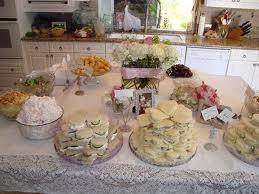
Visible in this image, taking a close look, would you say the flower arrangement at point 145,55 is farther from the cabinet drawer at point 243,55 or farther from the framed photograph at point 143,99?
the cabinet drawer at point 243,55

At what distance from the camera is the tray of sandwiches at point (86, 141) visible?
42.5 inches

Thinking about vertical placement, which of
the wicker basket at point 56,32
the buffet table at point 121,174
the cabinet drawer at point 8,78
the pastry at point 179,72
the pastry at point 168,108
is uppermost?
the wicker basket at point 56,32

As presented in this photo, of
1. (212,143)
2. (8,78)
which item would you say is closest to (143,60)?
(212,143)

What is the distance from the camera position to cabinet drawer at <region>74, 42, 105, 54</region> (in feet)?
10.6

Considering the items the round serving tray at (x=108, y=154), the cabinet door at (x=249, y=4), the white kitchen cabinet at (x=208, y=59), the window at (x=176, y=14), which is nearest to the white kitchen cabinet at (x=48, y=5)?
the window at (x=176, y=14)

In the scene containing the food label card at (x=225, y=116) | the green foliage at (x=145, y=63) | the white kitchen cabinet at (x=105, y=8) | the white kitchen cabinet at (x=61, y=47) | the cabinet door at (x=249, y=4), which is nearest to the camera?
the food label card at (x=225, y=116)

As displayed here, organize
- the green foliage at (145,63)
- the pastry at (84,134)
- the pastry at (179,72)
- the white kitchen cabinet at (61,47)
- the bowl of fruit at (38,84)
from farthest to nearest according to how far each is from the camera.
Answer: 1. the white kitchen cabinet at (61,47)
2. the pastry at (179,72)
3. the bowl of fruit at (38,84)
4. the green foliage at (145,63)
5. the pastry at (84,134)

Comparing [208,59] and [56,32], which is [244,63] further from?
[56,32]

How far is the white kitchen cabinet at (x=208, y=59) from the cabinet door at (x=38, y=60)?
1850 millimetres

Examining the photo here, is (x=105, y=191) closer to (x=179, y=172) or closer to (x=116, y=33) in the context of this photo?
(x=179, y=172)

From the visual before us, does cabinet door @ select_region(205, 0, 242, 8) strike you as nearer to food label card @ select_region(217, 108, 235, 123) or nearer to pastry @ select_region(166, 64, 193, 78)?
pastry @ select_region(166, 64, 193, 78)

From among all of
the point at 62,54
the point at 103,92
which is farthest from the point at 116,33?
the point at 103,92

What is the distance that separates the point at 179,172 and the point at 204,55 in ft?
7.84

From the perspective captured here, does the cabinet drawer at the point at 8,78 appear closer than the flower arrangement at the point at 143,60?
No
